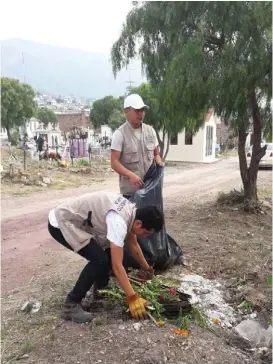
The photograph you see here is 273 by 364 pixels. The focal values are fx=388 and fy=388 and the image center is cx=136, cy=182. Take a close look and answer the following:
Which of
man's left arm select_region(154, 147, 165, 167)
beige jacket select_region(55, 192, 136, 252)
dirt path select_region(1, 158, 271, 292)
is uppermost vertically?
man's left arm select_region(154, 147, 165, 167)

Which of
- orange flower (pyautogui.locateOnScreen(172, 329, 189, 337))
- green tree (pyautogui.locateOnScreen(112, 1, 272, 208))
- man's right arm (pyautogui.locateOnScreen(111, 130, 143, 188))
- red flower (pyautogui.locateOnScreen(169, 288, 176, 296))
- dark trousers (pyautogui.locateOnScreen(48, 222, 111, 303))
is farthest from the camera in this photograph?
green tree (pyautogui.locateOnScreen(112, 1, 272, 208))

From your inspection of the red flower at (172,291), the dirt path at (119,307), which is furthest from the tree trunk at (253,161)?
the red flower at (172,291)

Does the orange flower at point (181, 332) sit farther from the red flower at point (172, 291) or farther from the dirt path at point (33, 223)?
the dirt path at point (33, 223)

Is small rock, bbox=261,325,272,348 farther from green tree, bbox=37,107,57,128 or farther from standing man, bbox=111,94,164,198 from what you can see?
green tree, bbox=37,107,57,128

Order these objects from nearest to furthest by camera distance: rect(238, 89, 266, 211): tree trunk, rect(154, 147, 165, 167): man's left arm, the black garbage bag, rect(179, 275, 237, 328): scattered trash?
1. rect(179, 275, 237, 328): scattered trash
2. the black garbage bag
3. rect(154, 147, 165, 167): man's left arm
4. rect(238, 89, 266, 211): tree trunk

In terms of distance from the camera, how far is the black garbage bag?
345 centimetres

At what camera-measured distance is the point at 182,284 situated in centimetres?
335

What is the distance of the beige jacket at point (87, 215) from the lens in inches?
103

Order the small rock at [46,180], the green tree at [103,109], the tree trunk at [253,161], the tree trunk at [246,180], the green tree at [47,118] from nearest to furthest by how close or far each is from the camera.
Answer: the tree trunk at [253,161] < the tree trunk at [246,180] < the small rock at [46,180] < the green tree at [103,109] < the green tree at [47,118]

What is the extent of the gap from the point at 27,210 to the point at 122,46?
3.76 metres

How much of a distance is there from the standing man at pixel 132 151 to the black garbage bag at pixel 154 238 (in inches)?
3.0

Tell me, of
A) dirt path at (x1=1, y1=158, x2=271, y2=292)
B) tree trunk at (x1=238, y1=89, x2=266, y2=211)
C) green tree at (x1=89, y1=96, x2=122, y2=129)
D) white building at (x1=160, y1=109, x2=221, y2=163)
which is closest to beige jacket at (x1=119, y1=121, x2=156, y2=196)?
dirt path at (x1=1, y1=158, x2=271, y2=292)

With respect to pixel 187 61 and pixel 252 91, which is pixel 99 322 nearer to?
pixel 187 61

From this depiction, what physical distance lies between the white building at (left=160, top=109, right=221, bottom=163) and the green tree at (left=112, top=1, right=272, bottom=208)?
1696 cm
